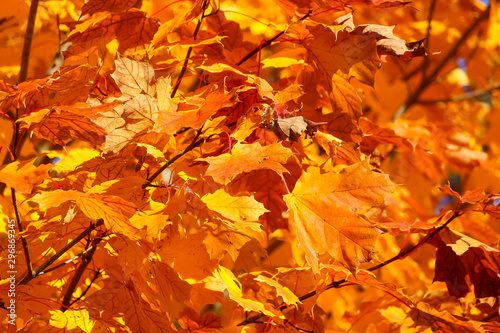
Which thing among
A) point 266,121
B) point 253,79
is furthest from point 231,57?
point 266,121

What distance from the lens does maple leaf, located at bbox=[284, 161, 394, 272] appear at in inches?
33.8

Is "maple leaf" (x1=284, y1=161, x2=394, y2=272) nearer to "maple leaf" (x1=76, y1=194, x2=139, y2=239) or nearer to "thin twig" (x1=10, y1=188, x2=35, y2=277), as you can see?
"maple leaf" (x1=76, y1=194, x2=139, y2=239)

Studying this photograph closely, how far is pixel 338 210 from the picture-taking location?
34.5 inches

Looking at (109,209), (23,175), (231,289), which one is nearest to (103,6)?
(23,175)

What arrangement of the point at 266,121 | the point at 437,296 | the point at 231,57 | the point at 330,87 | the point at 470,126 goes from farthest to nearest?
the point at 470,126 < the point at 437,296 < the point at 231,57 < the point at 330,87 < the point at 266,121

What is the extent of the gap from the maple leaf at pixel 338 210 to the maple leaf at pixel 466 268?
342 millimetres

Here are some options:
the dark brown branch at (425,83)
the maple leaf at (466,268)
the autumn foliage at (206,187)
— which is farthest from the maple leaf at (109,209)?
the dark brown branch at (425,83)

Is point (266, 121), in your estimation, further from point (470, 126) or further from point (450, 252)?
point (470, 126)

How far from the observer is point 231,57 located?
1.21m

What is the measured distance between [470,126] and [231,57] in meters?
2.57

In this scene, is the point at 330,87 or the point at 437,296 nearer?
the point at 330,87

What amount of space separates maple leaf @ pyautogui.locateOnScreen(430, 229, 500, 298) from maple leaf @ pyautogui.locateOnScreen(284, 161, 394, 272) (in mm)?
342

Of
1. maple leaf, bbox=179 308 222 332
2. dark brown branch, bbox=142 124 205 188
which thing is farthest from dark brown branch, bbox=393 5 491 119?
dark brown branch, bbox=142 124 205 188

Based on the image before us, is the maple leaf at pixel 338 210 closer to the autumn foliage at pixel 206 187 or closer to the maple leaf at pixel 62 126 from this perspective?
the autumn foliage at pixel 206 187
